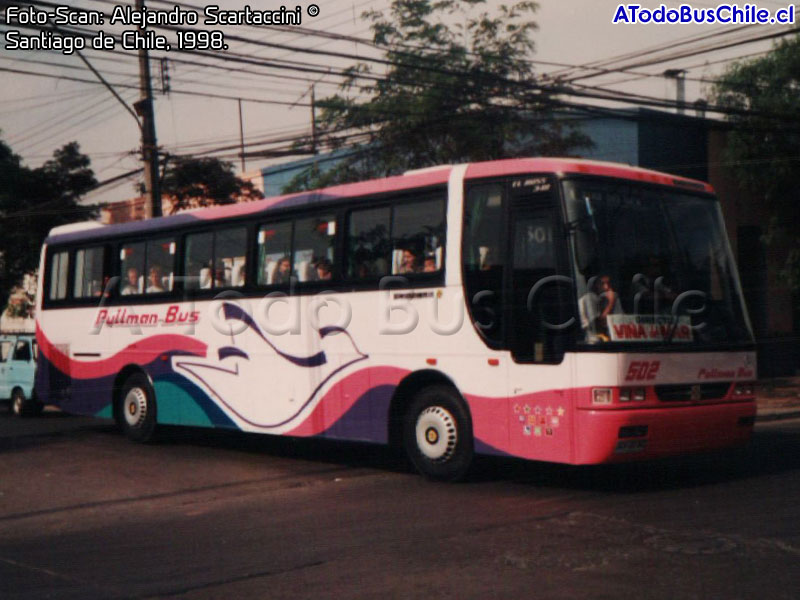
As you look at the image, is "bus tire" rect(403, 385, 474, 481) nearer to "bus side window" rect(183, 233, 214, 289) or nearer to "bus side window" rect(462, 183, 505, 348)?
"bus side window" rect(462, 183, 505, 348)

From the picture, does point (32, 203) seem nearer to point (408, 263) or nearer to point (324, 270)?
point (324, 270)

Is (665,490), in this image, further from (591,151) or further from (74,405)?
(591,151)

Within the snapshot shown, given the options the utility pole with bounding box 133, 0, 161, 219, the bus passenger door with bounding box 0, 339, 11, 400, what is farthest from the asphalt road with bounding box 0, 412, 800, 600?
the bus passenger door with bounding box 0, 339, 11, 400

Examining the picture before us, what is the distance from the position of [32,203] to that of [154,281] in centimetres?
1951

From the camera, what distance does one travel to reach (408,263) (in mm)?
11625

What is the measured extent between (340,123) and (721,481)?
14.5 meters

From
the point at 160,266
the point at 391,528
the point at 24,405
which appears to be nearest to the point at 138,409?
the point at 160,266

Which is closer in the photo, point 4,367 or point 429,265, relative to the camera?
point 429,265

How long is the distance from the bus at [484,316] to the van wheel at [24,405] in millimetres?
9182

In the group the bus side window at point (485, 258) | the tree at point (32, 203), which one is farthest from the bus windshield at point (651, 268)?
the tree at point (32, 203)

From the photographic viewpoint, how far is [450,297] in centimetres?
1107

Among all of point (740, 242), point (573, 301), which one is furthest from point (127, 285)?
point (740, 242)

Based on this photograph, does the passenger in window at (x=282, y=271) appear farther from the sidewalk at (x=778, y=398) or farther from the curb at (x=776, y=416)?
the sidewalk at (x=778, y=398)

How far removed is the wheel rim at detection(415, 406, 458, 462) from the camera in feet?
36.7
